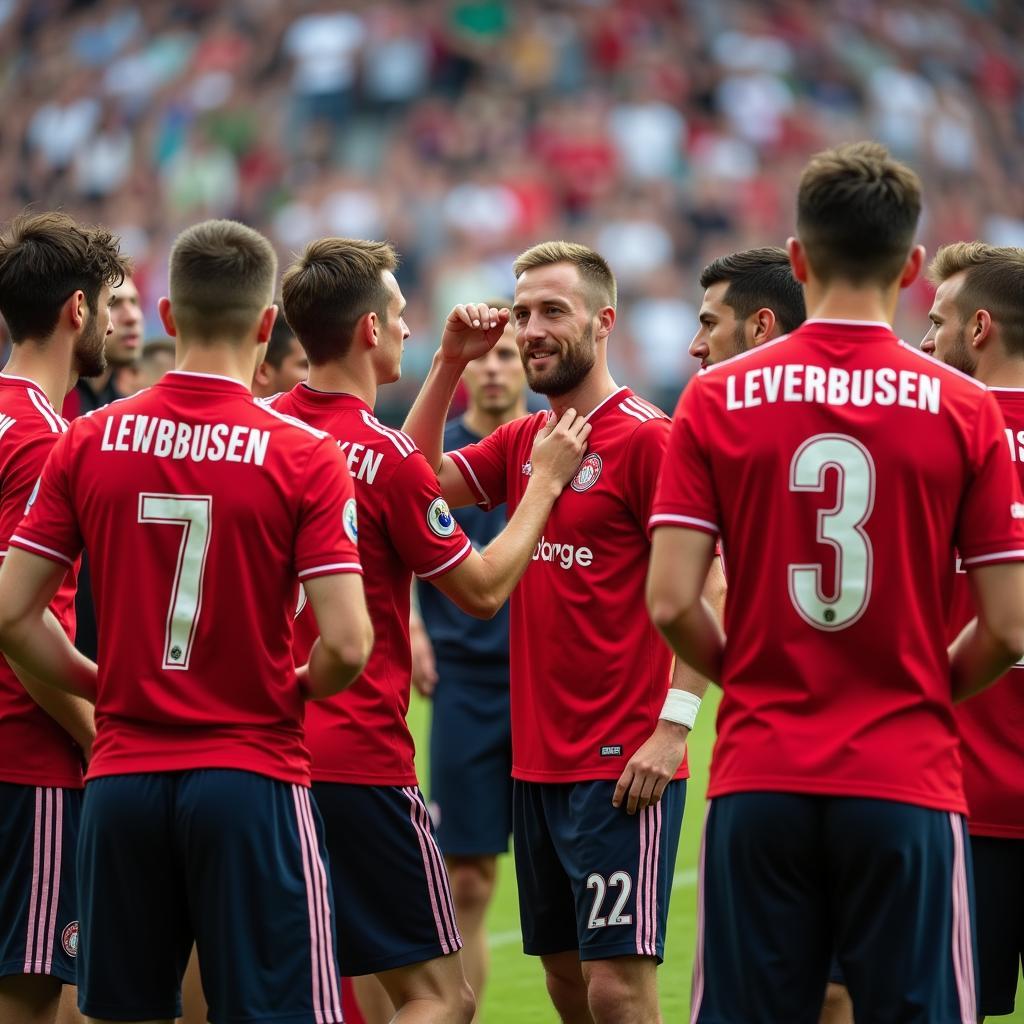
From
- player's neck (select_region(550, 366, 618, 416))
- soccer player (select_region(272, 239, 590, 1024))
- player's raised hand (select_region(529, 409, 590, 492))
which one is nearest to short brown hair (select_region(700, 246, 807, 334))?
player's neck (select_region(550, 366, 618, 416))

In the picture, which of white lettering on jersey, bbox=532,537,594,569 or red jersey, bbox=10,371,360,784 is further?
white lettering on jersey, bbox=532,537,594,569

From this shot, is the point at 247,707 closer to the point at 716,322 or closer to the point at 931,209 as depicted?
the point at 716,322

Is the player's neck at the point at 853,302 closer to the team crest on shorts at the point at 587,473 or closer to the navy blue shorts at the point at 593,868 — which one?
the team crest on shorts at the point at 587,473

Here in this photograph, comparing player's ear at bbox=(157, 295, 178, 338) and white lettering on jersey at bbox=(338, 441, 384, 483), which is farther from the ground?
player's ear at bbox=(157, 295, 178, 338)

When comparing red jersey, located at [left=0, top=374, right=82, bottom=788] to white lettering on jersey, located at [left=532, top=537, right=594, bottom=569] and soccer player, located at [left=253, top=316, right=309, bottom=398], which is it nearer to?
white lettering on jersey, located at [left=532, top=537, right=594, bottom=569]

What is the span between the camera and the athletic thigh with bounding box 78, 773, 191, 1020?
402 centimetres

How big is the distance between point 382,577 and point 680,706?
94 centimetres

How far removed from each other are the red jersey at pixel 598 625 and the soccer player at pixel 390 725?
0.82ft

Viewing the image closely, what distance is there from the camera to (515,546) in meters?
4.88

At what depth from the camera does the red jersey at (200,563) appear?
4.02 metres

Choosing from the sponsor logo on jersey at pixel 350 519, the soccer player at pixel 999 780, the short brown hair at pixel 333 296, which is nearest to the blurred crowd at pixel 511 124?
the short brown hair at pixel 333 296

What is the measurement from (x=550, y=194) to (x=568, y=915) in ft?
56.7

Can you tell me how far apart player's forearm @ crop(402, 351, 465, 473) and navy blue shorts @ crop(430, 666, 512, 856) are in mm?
2035

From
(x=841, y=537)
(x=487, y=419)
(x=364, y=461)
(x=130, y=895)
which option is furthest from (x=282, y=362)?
(x=841, y=537)
